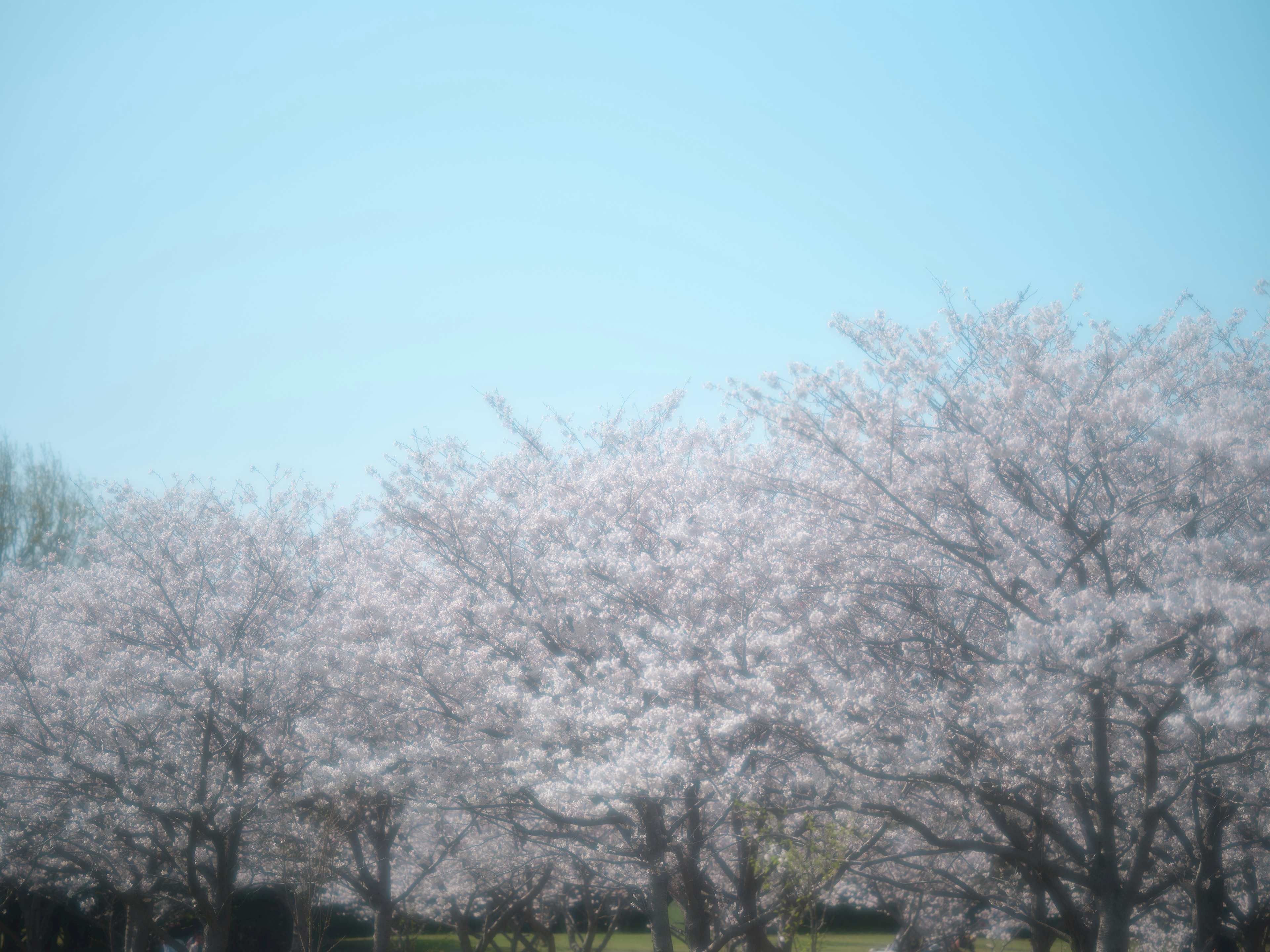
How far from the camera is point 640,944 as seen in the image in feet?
101

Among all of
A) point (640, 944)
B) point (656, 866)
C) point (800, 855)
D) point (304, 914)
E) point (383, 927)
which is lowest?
point (640, 944)

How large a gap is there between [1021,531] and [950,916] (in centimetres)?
1168

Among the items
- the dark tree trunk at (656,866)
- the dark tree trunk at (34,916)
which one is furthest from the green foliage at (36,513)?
the dark tree trunk at (656,866)

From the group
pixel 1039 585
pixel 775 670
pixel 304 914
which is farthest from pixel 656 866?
pixel 304 914

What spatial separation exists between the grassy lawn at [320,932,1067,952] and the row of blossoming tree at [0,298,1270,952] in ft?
33.9

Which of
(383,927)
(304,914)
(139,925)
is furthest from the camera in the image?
(139,925)

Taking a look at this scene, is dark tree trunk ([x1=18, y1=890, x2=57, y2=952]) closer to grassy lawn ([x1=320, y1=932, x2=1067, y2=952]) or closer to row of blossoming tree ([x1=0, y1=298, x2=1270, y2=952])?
row of blossoming tree ([x1=0, y1=298, x2=1270, y2=952])

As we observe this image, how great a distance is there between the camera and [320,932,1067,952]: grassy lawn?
24.3 meters

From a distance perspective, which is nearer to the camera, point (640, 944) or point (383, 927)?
point (383, 927)

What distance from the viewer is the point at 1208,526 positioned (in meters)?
7.68

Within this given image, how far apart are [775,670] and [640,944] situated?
91.0ft

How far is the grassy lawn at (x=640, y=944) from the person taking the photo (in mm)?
24297

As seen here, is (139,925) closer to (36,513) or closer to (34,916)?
(34,916)

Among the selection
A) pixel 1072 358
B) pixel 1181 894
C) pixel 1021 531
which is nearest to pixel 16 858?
pixel 1021 531
